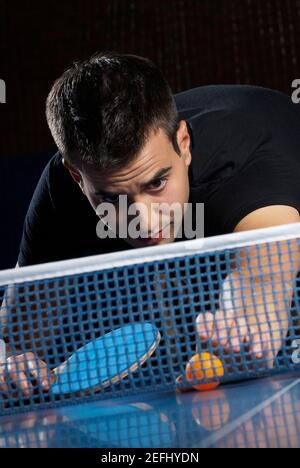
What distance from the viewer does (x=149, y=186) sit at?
8.18 feet

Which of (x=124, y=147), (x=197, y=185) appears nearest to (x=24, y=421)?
(x=124, y=147)

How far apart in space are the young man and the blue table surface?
17cm

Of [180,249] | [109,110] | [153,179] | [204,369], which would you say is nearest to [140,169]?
[153,179]

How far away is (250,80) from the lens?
6.57m

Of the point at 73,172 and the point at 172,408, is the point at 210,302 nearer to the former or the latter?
the point at 172,408

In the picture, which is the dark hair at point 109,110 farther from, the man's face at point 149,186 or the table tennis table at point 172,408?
the table tennis table at point 172,408

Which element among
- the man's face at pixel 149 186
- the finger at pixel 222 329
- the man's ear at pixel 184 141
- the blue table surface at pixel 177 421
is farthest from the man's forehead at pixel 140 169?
the blue table surface at pixel 177 421

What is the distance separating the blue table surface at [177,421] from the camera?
1566mm

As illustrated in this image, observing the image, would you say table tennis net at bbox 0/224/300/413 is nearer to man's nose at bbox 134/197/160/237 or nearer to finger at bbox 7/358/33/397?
finger at bbox 7/358/33/397

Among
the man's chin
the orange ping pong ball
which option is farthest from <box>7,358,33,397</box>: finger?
the man's chin

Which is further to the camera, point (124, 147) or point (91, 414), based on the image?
point (124, 147)

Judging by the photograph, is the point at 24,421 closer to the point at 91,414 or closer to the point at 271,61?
the point at 91,414

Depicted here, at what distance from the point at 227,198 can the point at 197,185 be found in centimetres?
13

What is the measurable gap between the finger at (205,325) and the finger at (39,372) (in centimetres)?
42
